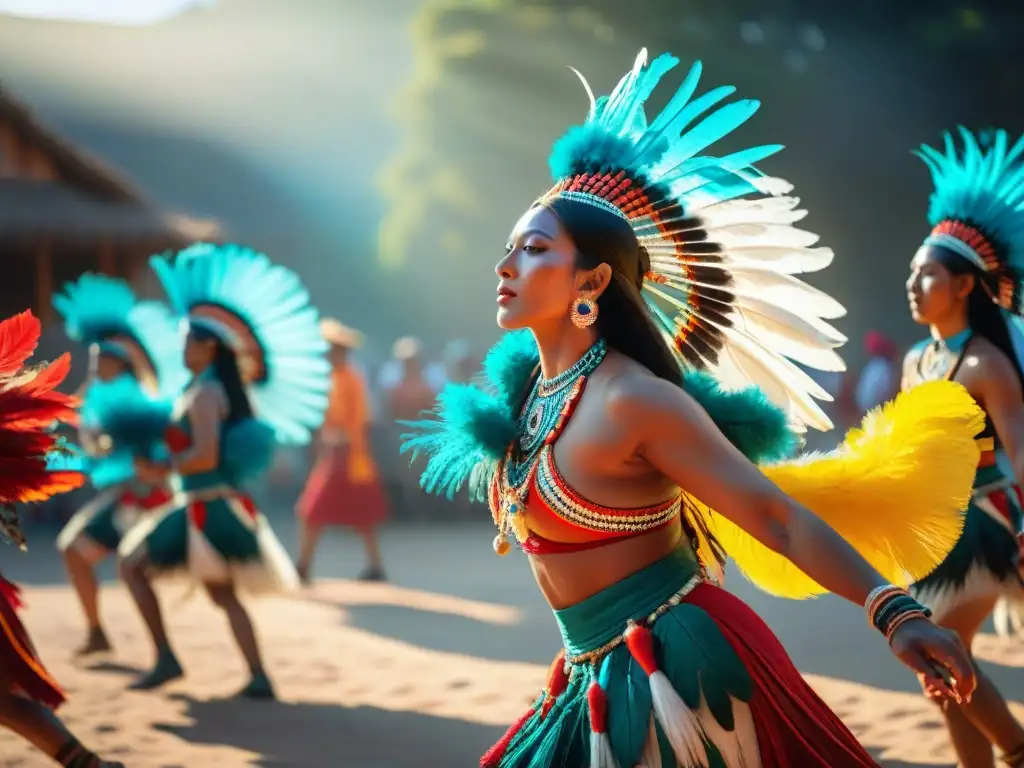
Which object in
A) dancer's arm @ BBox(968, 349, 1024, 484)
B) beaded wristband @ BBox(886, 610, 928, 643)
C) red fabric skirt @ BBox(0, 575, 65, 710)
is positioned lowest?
beaded wristband @ BBox(886, 610, 928, 643)

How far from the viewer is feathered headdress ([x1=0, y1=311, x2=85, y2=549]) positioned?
3.69 metres

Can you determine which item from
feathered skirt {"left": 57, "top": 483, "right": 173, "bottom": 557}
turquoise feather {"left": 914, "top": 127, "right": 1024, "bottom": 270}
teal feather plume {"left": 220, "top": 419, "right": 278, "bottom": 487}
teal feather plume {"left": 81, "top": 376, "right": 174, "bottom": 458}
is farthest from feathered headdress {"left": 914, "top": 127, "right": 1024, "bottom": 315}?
feathered skirt {"left": 57, "top": 483, "right": 173, "bottom": 557}

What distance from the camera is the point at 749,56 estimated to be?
991 inches

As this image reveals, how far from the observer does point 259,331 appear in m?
6.61

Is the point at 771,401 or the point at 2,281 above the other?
the point at 2,281

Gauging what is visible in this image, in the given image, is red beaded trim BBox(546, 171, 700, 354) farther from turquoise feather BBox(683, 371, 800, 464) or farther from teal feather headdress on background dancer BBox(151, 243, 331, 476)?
teal feather headdress on background dancer BBox(151, 243, 331, 476)

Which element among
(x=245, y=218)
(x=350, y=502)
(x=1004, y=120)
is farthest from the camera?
(x=245, y=218)

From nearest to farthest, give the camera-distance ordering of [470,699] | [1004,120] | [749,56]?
[470,699]
[1004,120]
[749,56]

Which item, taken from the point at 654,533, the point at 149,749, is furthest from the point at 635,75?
the point at 149,749

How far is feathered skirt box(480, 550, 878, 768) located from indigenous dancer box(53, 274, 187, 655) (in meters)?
4.72

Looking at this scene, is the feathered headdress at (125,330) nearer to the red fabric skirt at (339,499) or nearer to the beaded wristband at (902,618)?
the red fabric skirt at (339,499)

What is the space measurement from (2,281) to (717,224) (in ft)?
57.7

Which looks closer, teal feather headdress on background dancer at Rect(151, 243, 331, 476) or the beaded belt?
the beaded belt

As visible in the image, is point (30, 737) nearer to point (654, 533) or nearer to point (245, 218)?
point (654, 533)
